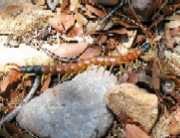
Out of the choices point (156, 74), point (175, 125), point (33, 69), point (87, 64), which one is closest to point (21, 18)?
point (33, 69)

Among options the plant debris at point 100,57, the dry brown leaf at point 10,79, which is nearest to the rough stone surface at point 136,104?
the plant debris at point 100,57

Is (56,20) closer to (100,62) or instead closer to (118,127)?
(100,62)

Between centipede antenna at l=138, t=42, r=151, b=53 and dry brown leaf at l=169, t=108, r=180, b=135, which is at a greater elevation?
centipede antenna at l=138, t=42, r=151, b=53

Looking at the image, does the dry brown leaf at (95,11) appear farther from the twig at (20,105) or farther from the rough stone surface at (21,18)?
the twig at (20,105)

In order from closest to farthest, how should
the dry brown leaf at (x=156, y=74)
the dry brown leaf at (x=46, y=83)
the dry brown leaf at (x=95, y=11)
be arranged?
1. the dry brown leaf at (x=156, y=74)
2. the dry brown leaf at (x=46, y=83)
3. the dry brown leaf at (x=95, y=11)

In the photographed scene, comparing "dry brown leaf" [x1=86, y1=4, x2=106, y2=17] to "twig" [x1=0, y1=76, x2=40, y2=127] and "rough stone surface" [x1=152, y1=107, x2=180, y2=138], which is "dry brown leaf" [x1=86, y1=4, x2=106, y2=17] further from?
"rough stone surface" [x1=152, y1=107, x2=180, y2=138]

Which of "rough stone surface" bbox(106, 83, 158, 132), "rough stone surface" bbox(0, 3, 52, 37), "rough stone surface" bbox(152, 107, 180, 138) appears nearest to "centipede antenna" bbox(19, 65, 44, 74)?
"rough stone surface" bbox(0, 3, 52, 37)

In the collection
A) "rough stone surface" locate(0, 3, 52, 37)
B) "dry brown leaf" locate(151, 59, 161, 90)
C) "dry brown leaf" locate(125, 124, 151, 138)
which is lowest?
"dry brown leaf" locate(125, 124, 151, 138)
